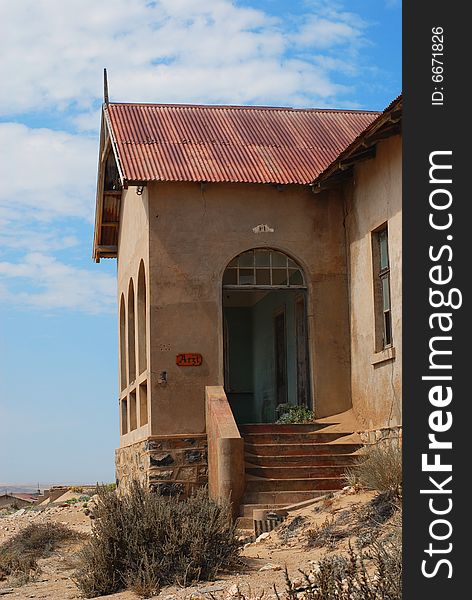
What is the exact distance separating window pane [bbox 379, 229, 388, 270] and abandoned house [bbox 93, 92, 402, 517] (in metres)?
0.05

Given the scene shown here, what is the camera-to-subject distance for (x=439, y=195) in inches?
160

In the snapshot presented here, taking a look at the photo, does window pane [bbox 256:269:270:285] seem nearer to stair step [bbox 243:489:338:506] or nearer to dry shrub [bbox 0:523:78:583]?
stair step [bbox 243:489:338:506]

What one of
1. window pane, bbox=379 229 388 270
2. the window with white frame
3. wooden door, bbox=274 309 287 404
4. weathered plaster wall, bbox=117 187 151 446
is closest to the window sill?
the window with white frame

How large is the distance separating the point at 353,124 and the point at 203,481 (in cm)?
788

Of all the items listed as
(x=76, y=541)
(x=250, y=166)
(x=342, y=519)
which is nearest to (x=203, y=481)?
(x=76, y=541)

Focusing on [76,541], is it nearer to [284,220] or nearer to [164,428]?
[164,428]

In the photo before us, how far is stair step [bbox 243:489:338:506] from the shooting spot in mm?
13172

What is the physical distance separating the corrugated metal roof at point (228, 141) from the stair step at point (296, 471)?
15.2 feet

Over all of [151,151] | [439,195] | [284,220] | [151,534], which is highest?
[151,151]

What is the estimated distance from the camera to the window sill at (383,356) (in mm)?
13477

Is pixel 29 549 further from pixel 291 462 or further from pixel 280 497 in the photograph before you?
pixel 291 462

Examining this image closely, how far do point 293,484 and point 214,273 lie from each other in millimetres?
3765

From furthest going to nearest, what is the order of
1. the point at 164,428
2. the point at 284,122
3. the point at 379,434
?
the point at 284,122, the point at 164,428, the point at 379,434

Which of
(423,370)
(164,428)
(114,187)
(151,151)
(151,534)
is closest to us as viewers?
(423,370)
